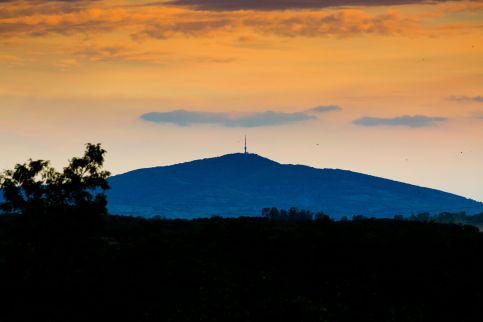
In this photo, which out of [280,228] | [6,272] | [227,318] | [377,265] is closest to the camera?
[227,318]

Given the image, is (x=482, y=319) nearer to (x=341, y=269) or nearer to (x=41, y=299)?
(x=341, y=269)

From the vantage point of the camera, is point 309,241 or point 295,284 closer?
point 295,284

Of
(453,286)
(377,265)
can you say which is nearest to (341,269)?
(377,265)

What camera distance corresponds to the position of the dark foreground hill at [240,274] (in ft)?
177

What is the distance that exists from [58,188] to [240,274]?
513 inches

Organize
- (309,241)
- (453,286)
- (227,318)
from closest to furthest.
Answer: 1. (227,318)
2. (453,286)
3. (309,241)

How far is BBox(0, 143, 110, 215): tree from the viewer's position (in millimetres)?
56969

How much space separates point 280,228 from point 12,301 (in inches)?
993

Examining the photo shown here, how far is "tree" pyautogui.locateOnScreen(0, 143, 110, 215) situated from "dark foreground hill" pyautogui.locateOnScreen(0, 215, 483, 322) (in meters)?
0.92

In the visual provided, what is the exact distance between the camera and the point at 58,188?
5750cm

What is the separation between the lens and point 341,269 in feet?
207

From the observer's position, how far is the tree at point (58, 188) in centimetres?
5697

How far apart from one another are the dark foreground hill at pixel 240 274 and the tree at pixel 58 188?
92 centimetres

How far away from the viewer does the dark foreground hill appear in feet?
177
